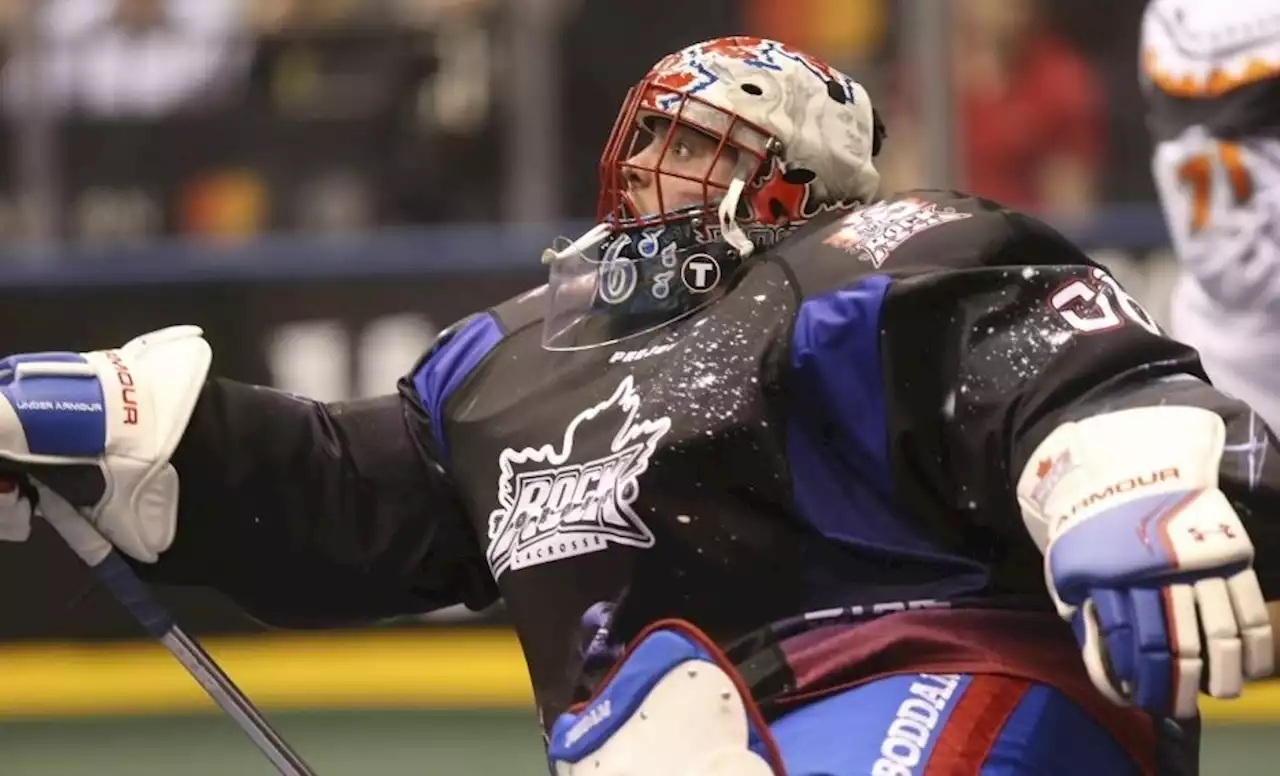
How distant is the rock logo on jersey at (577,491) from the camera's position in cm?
263

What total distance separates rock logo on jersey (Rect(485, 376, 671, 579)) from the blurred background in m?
2.34

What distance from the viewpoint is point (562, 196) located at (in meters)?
6.29

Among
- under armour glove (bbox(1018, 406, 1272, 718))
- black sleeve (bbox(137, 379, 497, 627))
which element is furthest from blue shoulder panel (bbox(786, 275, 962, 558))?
black sleeve (bbox(137, 379, 497, 627))

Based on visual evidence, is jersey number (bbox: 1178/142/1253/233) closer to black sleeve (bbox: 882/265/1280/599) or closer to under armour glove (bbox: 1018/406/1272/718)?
black sleeve (bbox: 882/265/1280/599)

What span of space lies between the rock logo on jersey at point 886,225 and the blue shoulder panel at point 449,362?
0.53m

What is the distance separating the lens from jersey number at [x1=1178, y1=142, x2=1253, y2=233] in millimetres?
4145

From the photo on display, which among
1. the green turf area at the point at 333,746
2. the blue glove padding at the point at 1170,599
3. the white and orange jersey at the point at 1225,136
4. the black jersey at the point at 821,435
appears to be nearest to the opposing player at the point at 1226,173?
the white and orange jersey at the point at 1225,136

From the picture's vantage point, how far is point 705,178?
284 cm

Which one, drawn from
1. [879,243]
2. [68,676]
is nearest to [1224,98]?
[879,243]

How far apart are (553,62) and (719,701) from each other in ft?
13.1

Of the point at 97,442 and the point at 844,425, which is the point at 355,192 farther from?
the point at 844,425

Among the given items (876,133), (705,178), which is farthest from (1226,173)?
(705,178)

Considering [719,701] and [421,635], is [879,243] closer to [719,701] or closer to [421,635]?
[719,701]

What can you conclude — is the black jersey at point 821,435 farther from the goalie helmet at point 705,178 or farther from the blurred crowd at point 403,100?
the blurred crowd at point 403,100
